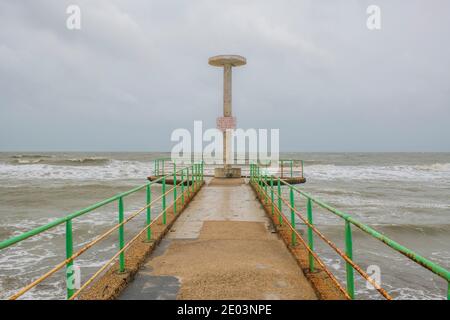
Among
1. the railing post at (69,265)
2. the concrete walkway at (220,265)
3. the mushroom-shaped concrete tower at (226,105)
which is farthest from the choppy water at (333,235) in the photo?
the mushroom-shaped concrete tower at (226,105)

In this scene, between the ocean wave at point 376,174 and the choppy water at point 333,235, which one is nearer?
the choppy water at point 333,235

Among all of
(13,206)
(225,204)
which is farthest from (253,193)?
(13,206)

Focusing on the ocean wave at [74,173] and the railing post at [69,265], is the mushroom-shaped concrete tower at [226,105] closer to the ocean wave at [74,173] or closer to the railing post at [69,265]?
the railing post at [69,265]

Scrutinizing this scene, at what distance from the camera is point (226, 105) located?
1719 centimetres

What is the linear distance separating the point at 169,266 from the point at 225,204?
196 inches

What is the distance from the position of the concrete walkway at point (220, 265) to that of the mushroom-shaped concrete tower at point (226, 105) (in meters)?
9.93

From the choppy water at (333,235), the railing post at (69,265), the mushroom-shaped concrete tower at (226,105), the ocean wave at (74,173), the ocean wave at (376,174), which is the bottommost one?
the choppy water at (333,235)

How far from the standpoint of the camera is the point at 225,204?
940 centimetres

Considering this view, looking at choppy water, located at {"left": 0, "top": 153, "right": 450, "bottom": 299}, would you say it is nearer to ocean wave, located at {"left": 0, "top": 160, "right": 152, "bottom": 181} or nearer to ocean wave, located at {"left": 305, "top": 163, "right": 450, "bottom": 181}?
ocean wave, located at {"left": 0, "top": 160, "right": 152, "bottom": 181}

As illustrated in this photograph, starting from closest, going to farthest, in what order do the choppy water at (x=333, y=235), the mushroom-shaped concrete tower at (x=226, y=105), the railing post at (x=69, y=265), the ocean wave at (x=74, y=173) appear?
1. the railing post at (x=69, y=265)
2. the choppy water at (x=333, y=235)
3. the mushroom-shaped concrete tower at (x=226, y=105)
4. the ocean wave at (x=74, y=173)

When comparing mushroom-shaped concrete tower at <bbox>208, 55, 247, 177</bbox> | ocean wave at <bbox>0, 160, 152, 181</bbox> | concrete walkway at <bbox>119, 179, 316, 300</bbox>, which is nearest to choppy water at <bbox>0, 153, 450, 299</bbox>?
concrete walkway at <bbox>119, 179, 316, 300</bbox>

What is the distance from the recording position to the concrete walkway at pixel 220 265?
11.9 ft

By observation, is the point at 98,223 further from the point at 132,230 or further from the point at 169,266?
the point at 169,266
